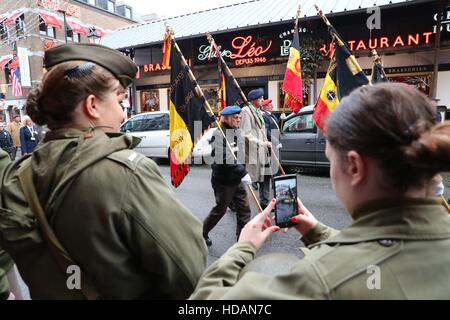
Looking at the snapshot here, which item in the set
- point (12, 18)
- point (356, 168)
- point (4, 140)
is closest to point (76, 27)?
point (12, 18)

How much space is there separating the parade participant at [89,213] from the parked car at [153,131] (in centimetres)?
935

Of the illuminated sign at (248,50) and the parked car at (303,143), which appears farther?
the illuminated sign at (248,50)

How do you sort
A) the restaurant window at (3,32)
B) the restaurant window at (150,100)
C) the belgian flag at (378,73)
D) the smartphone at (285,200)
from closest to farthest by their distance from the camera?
the smartphone at (285,200) < the belgian flag at (378,73) < the restaurant window at (150,100) < the restaurant window at (3,32)

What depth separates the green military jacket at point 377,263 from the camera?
776 millimetres

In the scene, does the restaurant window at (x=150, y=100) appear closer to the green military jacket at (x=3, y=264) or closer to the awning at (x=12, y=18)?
the awning at (x=12, y=18)

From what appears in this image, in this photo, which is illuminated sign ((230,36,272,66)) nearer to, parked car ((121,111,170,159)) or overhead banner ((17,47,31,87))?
parked car ((121,111,170,159))

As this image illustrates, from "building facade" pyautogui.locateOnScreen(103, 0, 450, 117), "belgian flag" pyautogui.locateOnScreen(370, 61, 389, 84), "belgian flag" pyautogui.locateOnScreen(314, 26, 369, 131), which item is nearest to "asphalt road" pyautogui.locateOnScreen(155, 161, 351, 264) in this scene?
"belgian flag" pyautogui.locateOnScreen(314, 26, 369, 131)

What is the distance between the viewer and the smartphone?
152 centimetres

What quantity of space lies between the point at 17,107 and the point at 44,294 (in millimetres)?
30195

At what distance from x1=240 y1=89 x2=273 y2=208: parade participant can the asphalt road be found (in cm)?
59

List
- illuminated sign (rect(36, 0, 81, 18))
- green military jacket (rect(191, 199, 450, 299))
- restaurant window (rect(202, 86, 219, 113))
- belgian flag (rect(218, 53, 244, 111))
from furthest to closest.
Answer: illuminated sign (rect(36, 0, 81, 18)) → restaurant window (rect(202, 86, 219, 113)) → belgian flag (rect(218, 53, 244, 111)) → green military jacket (rect(191, 199, 450, 299))

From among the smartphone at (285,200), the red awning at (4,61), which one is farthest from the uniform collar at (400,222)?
the red awning at (4,61)
